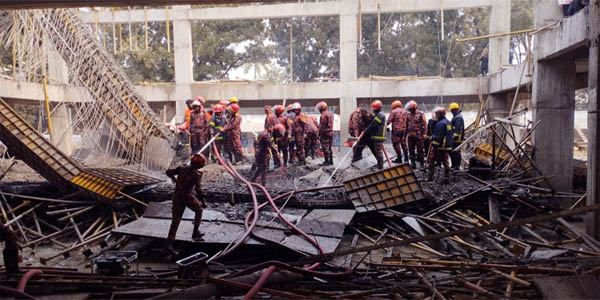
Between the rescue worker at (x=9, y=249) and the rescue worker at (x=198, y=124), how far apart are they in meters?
7.70

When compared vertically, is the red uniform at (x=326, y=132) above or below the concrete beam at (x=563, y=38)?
below

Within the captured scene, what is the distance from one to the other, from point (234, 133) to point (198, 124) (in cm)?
110

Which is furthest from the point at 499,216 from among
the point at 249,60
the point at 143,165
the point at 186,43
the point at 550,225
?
the point at 249,60

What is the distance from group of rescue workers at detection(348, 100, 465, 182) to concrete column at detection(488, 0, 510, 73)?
7.41m

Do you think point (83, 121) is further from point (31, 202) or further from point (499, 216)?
point (499, 216)

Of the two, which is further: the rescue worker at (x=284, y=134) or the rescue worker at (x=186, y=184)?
the rescue worker at (x=284, y=134)

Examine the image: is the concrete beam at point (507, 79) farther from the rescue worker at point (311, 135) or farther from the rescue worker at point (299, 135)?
the rescue worker at point (299, 135)

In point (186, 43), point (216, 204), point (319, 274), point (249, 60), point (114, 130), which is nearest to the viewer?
point (319, 274)

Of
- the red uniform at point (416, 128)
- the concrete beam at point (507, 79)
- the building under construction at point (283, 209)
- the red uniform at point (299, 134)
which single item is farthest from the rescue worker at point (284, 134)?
the concrete beam at point (507, 79)

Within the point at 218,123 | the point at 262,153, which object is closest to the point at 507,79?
the point at 262,153

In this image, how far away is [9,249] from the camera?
5.22 m

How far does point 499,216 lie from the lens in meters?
7.95

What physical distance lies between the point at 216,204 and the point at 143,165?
169 inches

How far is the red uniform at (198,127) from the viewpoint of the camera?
12742 mm
